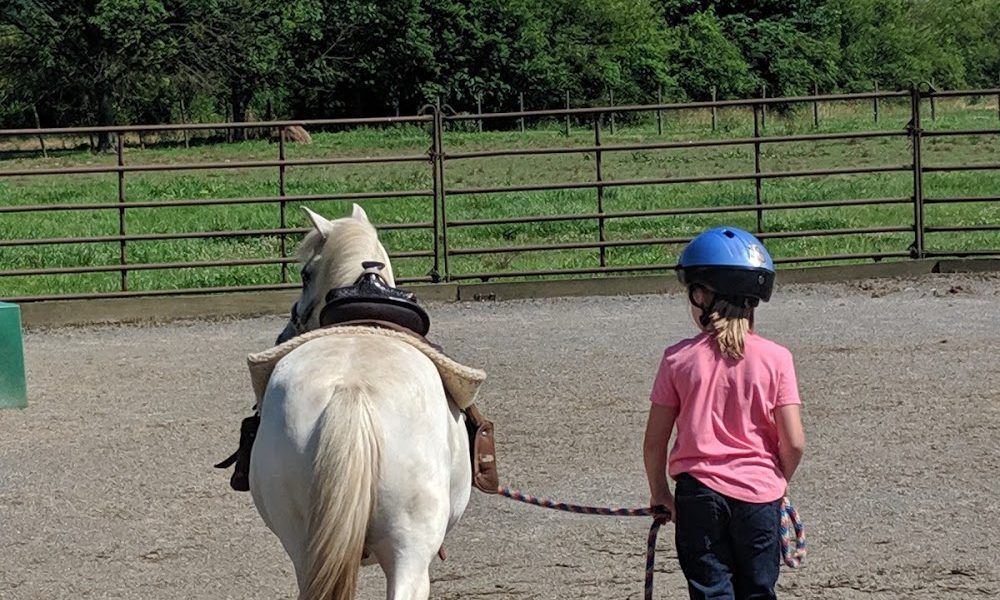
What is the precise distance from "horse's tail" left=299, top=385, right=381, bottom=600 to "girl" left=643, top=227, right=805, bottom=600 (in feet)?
2.25

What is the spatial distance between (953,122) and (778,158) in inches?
337

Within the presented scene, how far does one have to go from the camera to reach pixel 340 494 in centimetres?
295

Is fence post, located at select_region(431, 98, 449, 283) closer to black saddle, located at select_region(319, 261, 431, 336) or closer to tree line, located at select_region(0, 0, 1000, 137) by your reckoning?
black saddle, located at select_region(319, 261, 431, 336)

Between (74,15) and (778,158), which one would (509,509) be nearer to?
(778,158)

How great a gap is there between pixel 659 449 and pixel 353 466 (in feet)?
2.32

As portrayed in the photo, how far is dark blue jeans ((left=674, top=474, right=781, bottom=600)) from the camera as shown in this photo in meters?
2.95

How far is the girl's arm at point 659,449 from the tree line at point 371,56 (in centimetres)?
3174

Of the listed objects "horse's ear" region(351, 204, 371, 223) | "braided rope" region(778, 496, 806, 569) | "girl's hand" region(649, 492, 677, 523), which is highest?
"horse's ear" region(351, 204, 371, 223)

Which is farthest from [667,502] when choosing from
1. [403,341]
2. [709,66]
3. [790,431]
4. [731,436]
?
[709,66]

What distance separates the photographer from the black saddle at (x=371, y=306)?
356 centimetres

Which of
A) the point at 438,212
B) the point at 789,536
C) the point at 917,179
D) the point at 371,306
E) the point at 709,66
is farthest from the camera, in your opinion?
the point at 709,66

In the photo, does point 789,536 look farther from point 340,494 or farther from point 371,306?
point 371,306

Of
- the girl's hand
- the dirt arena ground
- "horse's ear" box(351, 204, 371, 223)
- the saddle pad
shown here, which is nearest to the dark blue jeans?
the girl's hand

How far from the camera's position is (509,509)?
5520 millimetres
